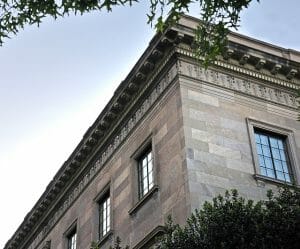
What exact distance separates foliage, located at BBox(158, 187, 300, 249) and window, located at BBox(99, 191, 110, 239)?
8.38 meters

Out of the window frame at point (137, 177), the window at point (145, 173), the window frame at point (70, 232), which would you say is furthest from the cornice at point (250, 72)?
the window frame at point (70, 232)

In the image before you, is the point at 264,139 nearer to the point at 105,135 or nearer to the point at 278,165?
the point at 278,165

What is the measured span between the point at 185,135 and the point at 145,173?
2.58 meters

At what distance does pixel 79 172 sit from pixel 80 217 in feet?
6.32

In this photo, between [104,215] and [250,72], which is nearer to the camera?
[250,72]

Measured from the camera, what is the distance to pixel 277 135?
63.1 feet

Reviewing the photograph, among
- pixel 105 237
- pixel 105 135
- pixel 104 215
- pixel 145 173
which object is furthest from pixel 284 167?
pixel 105 135

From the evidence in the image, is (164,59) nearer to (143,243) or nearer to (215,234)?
(143,243)

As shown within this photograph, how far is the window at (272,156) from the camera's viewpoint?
18.1 meters

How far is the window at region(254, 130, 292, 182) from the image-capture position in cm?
1814

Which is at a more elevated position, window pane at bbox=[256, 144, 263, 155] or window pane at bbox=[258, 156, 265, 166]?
window pane at bbox=[256, 144, 263, 155]

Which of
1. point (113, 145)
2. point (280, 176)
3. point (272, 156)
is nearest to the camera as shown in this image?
point (280, 176)

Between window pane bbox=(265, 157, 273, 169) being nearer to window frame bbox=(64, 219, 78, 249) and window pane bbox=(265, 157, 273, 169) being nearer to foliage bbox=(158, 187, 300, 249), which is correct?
foliage bbox=(158, 187, 300, 249)

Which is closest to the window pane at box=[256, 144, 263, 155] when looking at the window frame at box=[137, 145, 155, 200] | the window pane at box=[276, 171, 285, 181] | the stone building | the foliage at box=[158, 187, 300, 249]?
the stone building
